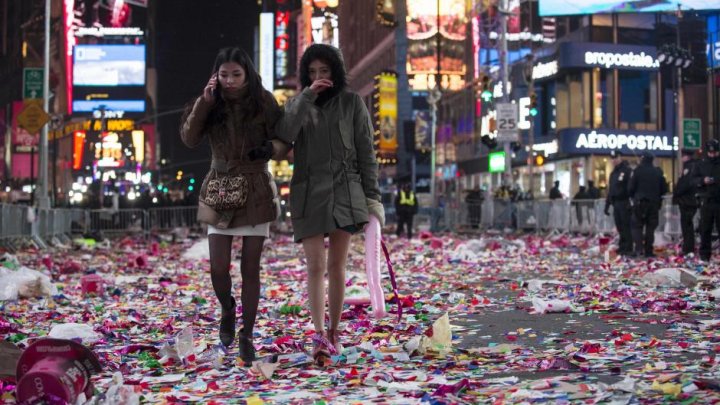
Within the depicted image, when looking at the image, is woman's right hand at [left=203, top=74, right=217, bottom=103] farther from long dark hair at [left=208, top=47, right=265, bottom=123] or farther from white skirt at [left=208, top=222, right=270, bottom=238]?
white skirt at [left=208, top=222, right=270, bottom=238]

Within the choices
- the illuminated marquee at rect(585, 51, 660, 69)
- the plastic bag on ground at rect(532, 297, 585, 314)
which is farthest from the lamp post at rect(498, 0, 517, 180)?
the plastic bag on ground at rect(532, 297, 585, 314)

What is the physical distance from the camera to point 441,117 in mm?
90500

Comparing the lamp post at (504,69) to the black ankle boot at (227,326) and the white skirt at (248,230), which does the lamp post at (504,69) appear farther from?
the white skirt at (248,230)

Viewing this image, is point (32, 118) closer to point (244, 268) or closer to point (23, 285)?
point (23, 285)

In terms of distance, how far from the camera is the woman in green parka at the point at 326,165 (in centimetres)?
654

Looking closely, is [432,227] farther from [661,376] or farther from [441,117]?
[441,117]

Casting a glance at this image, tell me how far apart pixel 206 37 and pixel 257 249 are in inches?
7324

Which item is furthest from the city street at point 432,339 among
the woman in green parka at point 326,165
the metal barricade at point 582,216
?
the metal barricade at point 582,216

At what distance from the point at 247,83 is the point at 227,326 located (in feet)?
4.80

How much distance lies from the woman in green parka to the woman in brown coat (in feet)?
0.58

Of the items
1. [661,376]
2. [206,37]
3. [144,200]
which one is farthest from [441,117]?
[206,37]

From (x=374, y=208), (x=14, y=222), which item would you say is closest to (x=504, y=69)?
(x=14, y=222)

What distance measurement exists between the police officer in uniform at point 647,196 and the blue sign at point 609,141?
36.7 meters

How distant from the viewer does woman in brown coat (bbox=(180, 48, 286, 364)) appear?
260 inches
